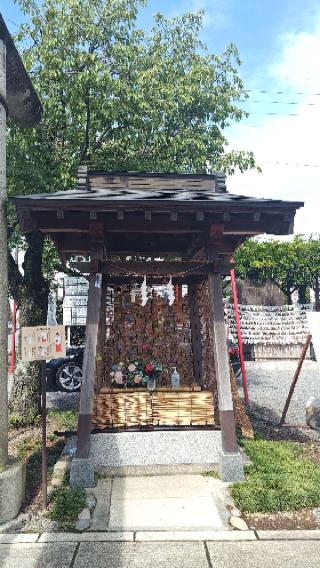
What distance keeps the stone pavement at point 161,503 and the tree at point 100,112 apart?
403cm

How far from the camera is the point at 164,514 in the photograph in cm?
523

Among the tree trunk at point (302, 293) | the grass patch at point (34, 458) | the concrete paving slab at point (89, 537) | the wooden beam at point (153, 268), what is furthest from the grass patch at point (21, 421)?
the tree trunk at point (302, 293)

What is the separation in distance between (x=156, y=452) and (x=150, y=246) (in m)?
4.16

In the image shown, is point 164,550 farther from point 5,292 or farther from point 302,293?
point 302,293

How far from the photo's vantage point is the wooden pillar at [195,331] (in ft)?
28.5

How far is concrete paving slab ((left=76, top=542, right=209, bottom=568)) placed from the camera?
4.20 metres

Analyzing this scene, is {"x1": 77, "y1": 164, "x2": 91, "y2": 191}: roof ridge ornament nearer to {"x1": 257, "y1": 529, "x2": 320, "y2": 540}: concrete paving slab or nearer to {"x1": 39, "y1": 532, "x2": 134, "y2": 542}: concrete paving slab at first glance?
{"x1": 39, "y1": 532, "x2": 134, "y2": 542}: concrete paving slab

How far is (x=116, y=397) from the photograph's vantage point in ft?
22.8

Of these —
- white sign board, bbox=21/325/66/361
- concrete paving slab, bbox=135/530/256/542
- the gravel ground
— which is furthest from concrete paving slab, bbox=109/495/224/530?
the gravel ground

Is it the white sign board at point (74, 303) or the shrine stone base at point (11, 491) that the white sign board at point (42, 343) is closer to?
the shrine stone base at point (11, 491)

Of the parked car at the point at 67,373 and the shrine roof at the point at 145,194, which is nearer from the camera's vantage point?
the shrine roof at the point at 145,194

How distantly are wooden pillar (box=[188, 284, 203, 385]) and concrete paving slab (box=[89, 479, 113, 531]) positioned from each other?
3.14m

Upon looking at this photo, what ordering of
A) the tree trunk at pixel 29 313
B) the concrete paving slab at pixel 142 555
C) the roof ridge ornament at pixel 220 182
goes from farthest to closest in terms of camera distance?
the tree trunk at pixel 29 313
the roof ridge ornament at pixel 220 182
the concrete paving slab at pixel 142 555

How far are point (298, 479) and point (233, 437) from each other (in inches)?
41.5
